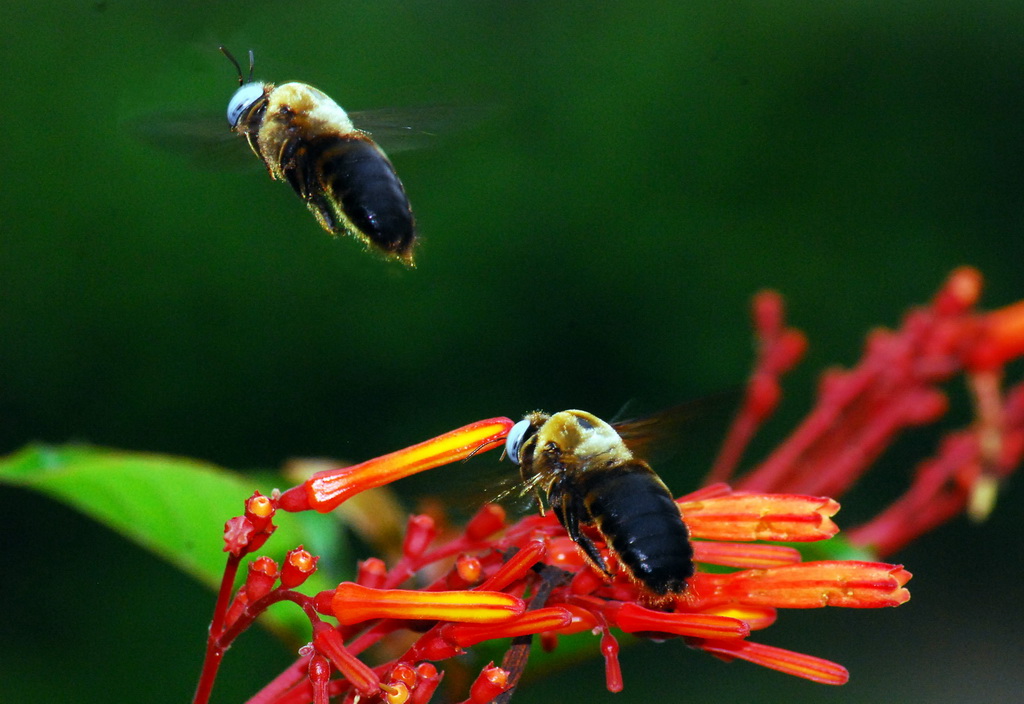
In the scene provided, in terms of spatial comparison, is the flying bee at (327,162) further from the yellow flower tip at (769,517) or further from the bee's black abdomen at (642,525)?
the yellow flower tip at (769,517)

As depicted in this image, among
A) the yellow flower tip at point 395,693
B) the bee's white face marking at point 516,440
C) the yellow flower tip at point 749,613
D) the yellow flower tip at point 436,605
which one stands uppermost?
the bee's white face marking at point 516,440

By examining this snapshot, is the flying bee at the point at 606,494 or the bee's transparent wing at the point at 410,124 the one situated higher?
the bee's transparent wing at the point at 410,124

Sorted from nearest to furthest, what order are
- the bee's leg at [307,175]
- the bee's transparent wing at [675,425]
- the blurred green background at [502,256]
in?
the bee's transparent wing at [675,425], the bee's leg at [307,175], the blurred green background at [502,256]

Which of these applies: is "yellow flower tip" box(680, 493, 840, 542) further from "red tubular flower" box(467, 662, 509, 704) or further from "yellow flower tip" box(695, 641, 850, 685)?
"red tubular flower" box(467, 662, 509, 704)

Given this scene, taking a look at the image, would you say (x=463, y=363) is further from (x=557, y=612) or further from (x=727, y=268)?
(x=557, y=612)

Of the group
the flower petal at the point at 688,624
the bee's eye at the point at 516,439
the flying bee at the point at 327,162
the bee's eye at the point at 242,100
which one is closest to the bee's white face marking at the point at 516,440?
the bee's eye at the point at 516,439

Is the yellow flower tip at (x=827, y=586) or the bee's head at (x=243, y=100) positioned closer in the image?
the yellow flower tip at (x=827, y=586)
